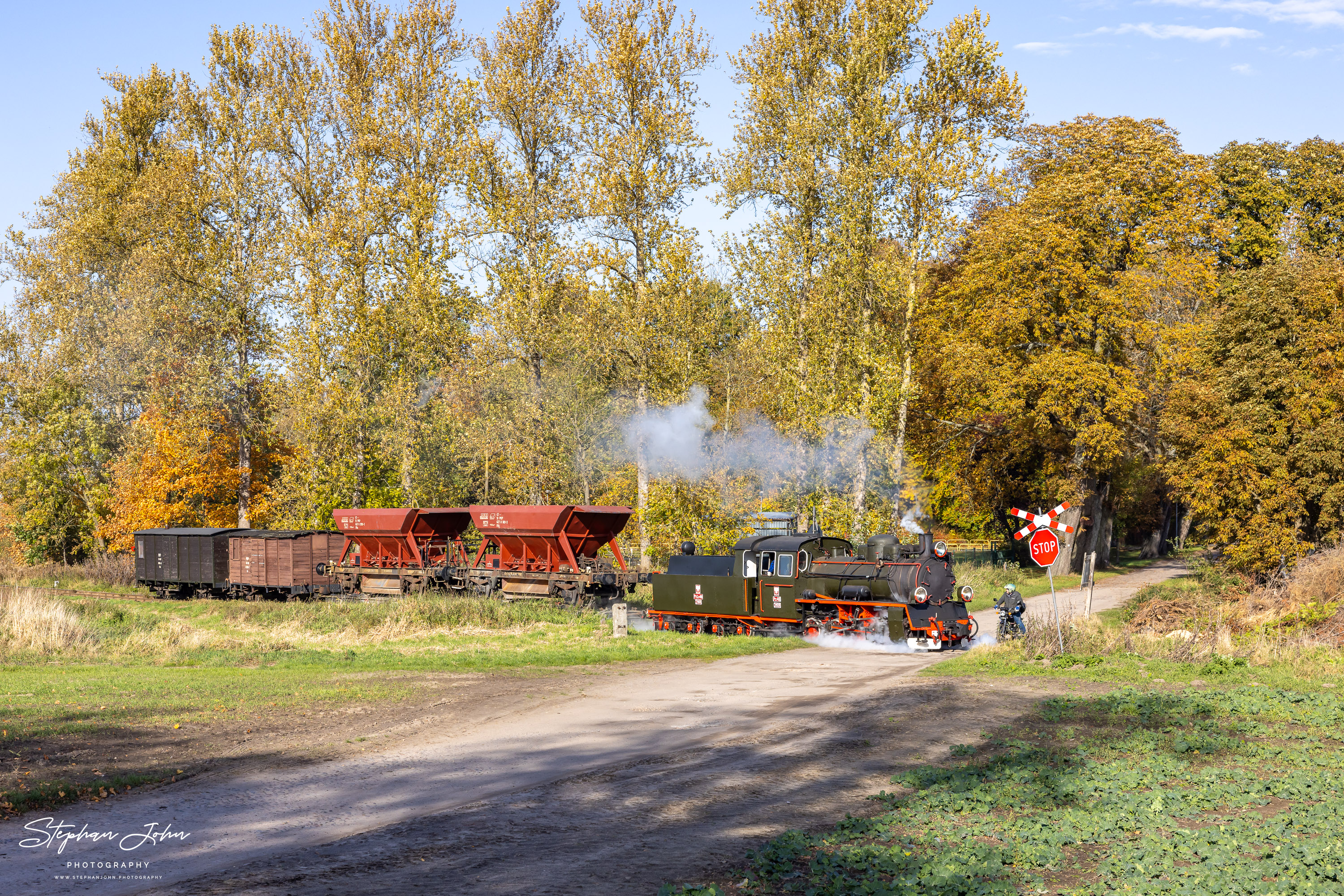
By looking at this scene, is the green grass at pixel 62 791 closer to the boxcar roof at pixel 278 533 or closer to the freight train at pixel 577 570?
the freight train at pixel 577 570

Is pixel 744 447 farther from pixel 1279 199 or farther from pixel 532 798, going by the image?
pixel 1279 199

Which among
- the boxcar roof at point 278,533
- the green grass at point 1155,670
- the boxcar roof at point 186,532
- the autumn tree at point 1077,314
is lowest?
the green grass at point 1155,670

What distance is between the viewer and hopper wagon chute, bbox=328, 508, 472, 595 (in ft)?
110

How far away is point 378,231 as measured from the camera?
41250 mm

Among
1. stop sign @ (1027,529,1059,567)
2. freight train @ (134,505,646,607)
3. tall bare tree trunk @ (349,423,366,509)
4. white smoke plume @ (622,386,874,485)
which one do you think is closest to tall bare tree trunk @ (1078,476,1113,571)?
white smoke plume @ (622,386,874,485)

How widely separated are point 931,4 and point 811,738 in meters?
30.8

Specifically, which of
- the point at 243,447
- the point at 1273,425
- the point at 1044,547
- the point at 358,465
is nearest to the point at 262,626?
the point at 358,465

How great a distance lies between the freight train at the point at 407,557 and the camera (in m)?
30.3

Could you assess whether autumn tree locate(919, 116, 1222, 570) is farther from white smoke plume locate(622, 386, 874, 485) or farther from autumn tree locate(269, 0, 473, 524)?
autumn tree locate(269, 0, 473, 524)

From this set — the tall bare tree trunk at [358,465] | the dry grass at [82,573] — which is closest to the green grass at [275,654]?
the tall bare tree trunk at [358,465]

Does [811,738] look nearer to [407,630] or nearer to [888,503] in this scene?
[407,630]

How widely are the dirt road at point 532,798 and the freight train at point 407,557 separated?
13875 mm
